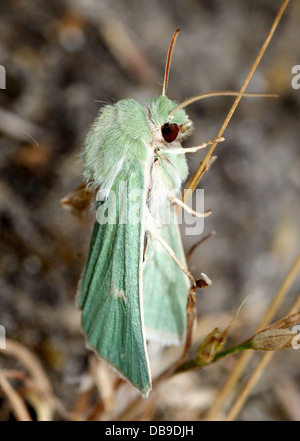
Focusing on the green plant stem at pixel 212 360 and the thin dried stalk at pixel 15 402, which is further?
the thin dried stalk at pixel 15 402

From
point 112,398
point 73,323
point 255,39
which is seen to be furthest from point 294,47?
point 112,398

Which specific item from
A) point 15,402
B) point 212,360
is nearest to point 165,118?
point 212,360

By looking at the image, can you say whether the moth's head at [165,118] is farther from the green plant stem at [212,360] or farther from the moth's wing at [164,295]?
the green plant stem at [212,360]

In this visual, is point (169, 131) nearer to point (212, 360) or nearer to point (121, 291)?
point (121, 291)

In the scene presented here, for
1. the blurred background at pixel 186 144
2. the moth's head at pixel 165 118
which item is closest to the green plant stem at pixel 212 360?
A: the moth's head at pixel 165 118

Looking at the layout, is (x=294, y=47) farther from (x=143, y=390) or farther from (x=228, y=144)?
(x=143, y=390)

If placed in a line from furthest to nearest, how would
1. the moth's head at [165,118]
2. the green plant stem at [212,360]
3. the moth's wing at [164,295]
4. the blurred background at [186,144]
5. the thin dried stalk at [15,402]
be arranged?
the blurred background at [186,144]
the thin dried stalk at [15,402]
the moth's wing at [164,295]
the moth's head at [165,118]
the green plant stem at [212,360]

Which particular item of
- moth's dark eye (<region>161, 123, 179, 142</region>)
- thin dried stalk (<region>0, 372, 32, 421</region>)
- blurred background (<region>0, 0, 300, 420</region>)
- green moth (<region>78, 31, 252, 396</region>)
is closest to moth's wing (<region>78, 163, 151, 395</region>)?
green moth (<region>78, 31, 252, 396</region>)
